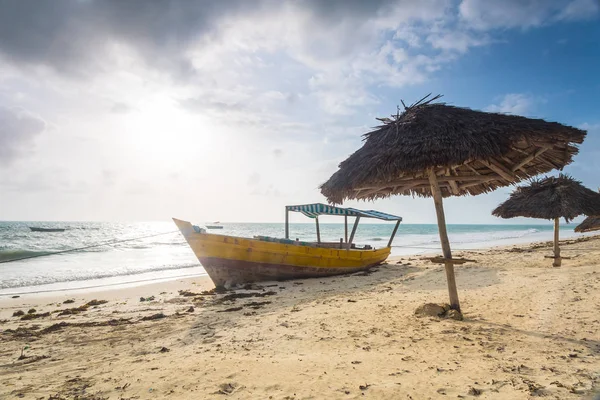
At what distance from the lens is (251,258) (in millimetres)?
10062

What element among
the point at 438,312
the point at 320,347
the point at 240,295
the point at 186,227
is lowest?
the point at 240,295

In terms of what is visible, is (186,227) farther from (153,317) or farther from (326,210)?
(326,210)

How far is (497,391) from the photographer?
2953mm

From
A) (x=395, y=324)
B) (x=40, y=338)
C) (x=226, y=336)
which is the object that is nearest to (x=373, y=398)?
(x=395, y=324)

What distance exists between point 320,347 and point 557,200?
10.9 m

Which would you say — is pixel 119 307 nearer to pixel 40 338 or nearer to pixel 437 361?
pixel 40 338

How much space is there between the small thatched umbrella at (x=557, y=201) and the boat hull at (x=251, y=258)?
7.19 metres

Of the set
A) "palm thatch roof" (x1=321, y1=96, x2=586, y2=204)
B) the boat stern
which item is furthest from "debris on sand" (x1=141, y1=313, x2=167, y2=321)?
"palm thatch roof" (x1=321, y1=96, x2=586, y2=204)

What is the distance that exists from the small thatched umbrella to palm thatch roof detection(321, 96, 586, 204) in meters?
6.43

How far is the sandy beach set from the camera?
3.21 m

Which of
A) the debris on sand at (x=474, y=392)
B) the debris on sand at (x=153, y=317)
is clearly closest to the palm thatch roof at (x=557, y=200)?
the debris on sand at (x=474, y=392)


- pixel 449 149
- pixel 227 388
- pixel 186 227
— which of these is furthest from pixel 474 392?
pixel 186 227

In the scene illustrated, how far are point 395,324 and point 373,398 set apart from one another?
97.1 inches

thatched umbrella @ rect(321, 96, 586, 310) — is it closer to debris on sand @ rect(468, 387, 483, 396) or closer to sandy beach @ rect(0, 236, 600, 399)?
sandy beach @ rect(0, 236, 600, 399)
